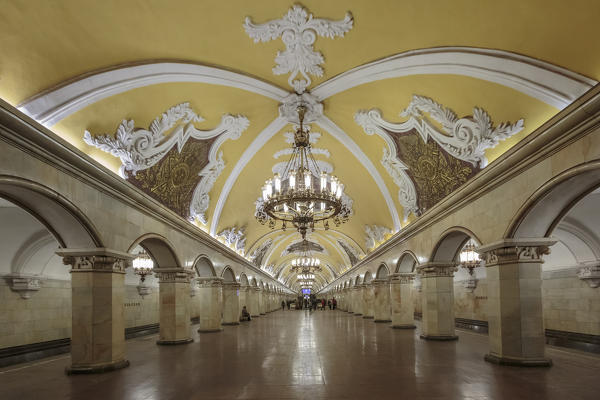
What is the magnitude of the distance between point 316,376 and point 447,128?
17.7ft

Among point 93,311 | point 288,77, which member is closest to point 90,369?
point 93,311

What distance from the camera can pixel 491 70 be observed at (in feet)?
22.7

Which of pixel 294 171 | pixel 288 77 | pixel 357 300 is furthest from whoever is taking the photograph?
pixel 357 300

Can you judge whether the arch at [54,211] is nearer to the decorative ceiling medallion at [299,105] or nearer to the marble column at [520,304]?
the decorative ceiling medallion at [299,105]

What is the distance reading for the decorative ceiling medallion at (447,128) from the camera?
7801mm

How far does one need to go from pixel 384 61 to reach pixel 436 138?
222 cm

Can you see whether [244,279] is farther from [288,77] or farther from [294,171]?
[288,77]

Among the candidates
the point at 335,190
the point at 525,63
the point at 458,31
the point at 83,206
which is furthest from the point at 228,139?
the point at 525,63

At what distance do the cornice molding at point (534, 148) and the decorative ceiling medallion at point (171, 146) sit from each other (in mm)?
5347

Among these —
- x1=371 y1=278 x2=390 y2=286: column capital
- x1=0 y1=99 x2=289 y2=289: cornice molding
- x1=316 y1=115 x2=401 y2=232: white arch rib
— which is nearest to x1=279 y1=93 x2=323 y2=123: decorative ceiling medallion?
x1=316 y1=115 x2=401 y2=232: white arch rib

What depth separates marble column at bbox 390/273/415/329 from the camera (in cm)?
1584

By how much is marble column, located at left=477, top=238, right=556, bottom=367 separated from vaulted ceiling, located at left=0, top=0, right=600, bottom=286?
72.1 inches

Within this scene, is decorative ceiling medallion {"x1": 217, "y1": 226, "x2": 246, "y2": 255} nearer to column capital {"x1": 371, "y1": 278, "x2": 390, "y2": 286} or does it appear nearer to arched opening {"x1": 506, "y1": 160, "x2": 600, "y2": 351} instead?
column capital {"x1": 371, "y1": 278, "x2": 390, "y2": 286}

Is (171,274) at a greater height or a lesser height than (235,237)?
lesser
